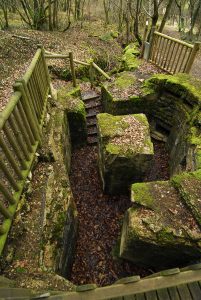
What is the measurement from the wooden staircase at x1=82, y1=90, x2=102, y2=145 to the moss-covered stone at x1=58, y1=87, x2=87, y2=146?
51 centimetres

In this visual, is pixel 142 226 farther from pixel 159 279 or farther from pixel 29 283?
pixel 29 283

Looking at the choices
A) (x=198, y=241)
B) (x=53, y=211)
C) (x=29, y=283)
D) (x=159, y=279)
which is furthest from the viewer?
(x=53, y=211)

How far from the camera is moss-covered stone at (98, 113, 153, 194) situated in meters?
5.68

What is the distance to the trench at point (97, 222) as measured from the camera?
5426mm

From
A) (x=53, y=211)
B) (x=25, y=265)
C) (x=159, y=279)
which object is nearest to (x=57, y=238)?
(x=53, y=211)

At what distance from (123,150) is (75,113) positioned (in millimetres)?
2782

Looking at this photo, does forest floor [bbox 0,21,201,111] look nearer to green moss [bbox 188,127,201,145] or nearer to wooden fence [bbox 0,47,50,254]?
wooden fence [bbox 0,47,50,254]

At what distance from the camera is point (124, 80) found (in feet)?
28.7

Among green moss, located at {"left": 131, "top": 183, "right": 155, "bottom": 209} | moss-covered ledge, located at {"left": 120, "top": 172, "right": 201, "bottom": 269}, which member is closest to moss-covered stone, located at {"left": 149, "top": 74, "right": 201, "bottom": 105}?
moss-covered ledge, located at {"left": 120, "top": 172, "right": 201, "bottom": 269}

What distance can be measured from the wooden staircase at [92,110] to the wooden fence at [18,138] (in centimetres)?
424

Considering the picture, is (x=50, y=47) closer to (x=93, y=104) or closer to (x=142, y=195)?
(x=93, y=104)

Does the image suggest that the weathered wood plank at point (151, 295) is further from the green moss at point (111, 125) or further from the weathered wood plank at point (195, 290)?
the green moss at point (111, 125)

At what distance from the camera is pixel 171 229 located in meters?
3.93

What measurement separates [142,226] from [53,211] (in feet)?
5.99
